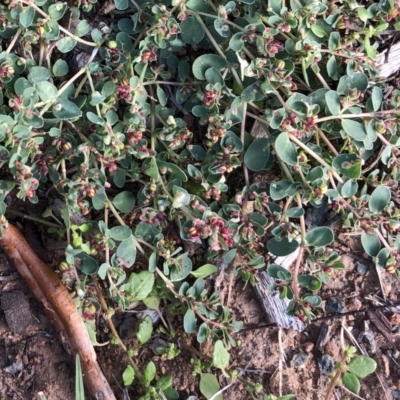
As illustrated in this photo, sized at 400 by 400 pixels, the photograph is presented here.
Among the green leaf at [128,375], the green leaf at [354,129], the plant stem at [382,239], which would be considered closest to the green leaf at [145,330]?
the green leaf at [128,375]

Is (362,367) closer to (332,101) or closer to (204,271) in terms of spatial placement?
(204,271)

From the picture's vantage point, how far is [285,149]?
1.98 m

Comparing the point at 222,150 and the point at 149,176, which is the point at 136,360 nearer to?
the point at 149,176

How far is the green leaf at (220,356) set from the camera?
211cm

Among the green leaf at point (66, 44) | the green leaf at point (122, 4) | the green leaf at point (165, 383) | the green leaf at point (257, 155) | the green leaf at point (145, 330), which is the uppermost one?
the green leaf at point (122, 4)

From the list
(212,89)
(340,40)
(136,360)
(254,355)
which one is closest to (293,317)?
(254,355)

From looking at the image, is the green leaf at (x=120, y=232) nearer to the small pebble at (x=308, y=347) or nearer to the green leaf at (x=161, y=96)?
the green leaf at (x=161, y=96)

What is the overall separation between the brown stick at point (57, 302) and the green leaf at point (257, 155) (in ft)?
2.88

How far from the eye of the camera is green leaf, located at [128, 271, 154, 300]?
2143 mm

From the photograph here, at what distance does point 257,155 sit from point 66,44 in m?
0.85

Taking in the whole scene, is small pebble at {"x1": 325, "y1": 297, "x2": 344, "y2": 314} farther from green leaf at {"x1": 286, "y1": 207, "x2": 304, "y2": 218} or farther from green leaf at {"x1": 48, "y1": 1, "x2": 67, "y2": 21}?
green leaf at {"x1": 48, "y1": 1, "x2": 67, "y2": 21}

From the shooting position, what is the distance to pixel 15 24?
2.09 m

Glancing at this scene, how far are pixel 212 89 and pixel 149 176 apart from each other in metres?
0.41

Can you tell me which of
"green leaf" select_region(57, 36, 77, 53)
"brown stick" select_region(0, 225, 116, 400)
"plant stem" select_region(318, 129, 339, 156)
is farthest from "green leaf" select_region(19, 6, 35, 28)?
"plant stem" select_region(318, 129, 339, 156)
